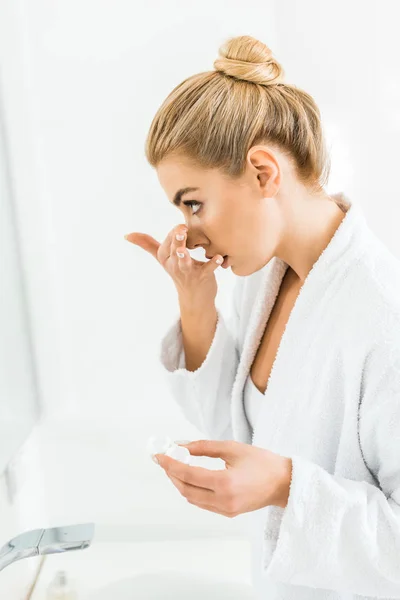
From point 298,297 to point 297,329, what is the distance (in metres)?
0.04

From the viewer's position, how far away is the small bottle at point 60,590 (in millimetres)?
1262

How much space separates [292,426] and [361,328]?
165mm

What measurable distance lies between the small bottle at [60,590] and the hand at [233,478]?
68 centimetres

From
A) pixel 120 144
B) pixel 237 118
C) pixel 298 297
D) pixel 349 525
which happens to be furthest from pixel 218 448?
pixel 120 144

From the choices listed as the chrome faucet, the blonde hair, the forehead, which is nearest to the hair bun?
the blonde hair

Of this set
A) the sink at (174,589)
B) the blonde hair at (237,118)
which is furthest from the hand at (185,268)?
the sink at (174,589)

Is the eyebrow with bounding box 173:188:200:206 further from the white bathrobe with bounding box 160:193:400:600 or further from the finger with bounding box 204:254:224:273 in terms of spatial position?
the white bathrobe with bounding box 160:193:400:600

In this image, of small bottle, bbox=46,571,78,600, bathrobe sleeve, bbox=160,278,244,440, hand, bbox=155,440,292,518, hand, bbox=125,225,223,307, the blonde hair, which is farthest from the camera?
small bottle, bbox=46,571,78,600

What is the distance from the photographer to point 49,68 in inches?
52.4

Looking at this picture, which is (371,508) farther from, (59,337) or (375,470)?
(59,337)

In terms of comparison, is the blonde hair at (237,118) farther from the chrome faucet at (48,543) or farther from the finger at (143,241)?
the chrome faucet at (48,543)

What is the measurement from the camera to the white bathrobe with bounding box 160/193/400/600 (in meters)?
0.74

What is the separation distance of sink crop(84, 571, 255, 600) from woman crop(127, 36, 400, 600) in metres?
0.31

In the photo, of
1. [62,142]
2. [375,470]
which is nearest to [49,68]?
[62,142]
